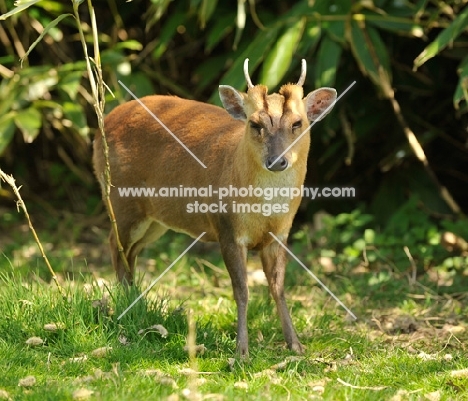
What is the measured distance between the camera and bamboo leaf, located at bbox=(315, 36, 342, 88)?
6.60 meters

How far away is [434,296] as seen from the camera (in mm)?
6059

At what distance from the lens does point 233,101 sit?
16.3 feet

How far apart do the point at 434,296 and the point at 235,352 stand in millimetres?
1850

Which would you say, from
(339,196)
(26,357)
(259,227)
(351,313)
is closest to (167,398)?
(26,357)

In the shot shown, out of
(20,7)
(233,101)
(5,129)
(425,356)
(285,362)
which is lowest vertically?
(425,356)

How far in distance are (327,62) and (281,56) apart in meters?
0.41

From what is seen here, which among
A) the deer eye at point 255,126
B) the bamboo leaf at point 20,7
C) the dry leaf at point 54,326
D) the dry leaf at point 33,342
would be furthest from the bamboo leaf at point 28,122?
the deer eye at point 255,126

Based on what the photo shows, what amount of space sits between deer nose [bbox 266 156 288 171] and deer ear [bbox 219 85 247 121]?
20.8 inches

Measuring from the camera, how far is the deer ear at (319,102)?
4.93 m

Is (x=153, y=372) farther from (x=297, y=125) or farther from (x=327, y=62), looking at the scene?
(x=327, y=62)

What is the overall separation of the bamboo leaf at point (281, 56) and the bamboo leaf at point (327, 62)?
0.26 m

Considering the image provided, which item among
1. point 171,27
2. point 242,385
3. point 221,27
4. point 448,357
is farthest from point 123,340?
point 171,27

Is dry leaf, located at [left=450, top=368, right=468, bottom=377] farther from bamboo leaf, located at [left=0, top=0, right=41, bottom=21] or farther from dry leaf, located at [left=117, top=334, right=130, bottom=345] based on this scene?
bamboo leaf, located at [left=0, top=0, right=41, bottom=21]

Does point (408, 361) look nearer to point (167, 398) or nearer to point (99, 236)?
point (167, 398)
